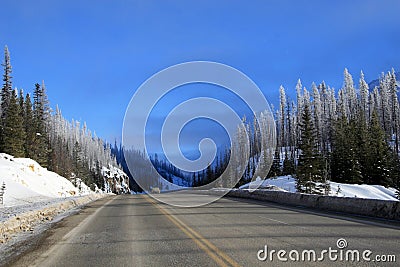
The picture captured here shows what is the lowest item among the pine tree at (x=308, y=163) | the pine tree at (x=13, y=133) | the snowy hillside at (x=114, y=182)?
the snowy hillside at (x=114, y=182)

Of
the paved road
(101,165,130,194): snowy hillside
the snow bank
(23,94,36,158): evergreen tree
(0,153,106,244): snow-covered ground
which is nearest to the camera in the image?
the paved road

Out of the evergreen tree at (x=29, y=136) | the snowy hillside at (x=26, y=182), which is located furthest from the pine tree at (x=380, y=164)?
the evergreen tree at (x=29, y=136)

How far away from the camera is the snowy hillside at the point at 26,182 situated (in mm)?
35531

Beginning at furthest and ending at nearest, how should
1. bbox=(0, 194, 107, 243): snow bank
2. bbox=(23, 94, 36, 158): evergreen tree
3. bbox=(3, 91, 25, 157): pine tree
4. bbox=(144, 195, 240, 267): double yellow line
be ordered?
bbox=(23, 94, 36, 158): evergreen tree → bbox=(3, 91, 25, 157): pine tree → bbox=(0, 194, 107, 243): snow bank → bbox=(144, 195, 240, 267): double yellow line

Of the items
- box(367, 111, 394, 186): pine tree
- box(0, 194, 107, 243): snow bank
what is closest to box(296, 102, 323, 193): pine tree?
box(367, 111, 394, 186): pine tree

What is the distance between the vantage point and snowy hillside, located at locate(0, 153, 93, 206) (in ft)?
117

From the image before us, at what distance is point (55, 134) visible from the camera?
372ft

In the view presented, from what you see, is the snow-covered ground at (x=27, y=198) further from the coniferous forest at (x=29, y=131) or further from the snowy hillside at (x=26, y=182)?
the coniferous forest at (x=29, y=131)

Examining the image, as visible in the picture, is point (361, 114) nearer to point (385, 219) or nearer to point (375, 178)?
point (375, 178)

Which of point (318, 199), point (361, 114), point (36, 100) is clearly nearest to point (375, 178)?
point (361, 114)

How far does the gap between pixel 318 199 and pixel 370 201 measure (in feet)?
14.8

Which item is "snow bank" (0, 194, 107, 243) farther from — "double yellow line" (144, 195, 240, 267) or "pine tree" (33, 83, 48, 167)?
"pine tree" (33, 83, 48, 167)

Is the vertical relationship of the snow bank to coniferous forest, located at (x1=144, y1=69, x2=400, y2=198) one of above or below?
below

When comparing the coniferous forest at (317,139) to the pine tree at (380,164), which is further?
the pine tree at (380,164)
